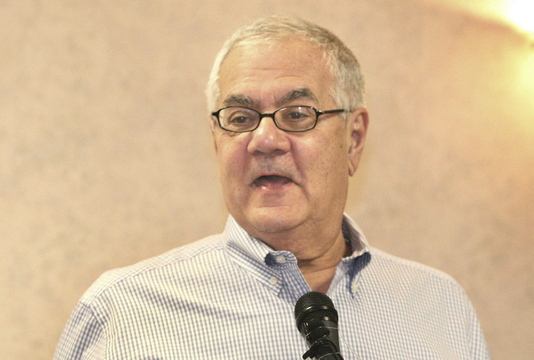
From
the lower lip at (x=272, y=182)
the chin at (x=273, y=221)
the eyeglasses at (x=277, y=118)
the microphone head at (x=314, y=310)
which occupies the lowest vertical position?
the microphone head at (x=314, y=310)

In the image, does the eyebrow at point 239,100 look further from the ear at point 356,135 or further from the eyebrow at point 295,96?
the ear at point 356,135

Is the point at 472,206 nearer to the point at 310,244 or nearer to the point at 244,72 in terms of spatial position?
the point at 310,244

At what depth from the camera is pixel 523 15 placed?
7.85ft

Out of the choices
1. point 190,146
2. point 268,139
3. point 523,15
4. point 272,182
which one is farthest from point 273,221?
point 523,15

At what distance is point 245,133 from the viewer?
1572 mm

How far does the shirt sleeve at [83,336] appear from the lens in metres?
1.47

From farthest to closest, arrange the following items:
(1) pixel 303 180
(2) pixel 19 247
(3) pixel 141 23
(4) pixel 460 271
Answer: (4) pixel 460 271, (3) pixel 141 23, (2) pixel 19 247, (1) pixel 303 180

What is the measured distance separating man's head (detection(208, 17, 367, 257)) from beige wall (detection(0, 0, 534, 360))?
0.41 metres

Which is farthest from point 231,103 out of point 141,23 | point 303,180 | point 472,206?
point 472,206

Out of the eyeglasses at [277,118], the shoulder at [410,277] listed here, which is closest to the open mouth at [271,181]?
the eyeglasses at [277,118]

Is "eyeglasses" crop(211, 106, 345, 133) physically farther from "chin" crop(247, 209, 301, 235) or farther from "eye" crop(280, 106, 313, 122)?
"chin" crop(247, 209, 301, 235)

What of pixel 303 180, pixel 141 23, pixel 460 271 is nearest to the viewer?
pixel 303 180

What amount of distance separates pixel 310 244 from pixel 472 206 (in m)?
0.98

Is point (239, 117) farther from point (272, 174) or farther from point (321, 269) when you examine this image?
point (321, 269)
